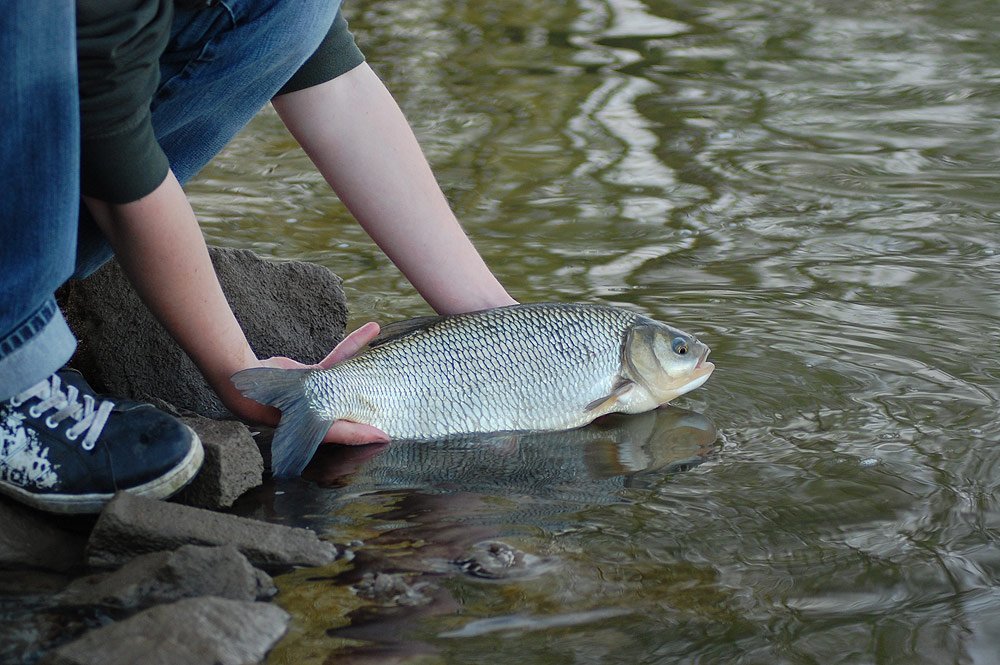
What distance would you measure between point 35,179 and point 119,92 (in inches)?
8.0

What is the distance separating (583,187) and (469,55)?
2774mm

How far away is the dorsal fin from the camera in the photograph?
2.86 meters

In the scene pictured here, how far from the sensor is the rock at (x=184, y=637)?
175 centimetres

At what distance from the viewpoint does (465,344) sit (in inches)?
111

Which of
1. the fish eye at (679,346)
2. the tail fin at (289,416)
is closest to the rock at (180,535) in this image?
the tail fin at (289,416)

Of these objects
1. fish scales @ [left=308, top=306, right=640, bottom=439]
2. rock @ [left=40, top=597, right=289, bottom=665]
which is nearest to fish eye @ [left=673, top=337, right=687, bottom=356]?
fish scales @ [left=308, top=306, right=640, bottom=439]

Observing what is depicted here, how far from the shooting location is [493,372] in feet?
9.24

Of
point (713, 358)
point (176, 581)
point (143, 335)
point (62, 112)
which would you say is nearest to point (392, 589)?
point (176, 581)

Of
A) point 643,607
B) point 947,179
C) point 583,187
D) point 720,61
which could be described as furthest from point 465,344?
point 720,61

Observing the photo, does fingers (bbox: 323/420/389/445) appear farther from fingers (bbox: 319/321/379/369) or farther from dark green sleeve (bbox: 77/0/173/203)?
dark green sleeve (bbox: 77/0/173/203)

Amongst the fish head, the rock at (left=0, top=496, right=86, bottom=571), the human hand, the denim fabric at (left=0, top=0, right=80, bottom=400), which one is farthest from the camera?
the fish head

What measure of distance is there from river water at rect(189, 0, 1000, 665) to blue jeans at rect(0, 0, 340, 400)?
60 cm

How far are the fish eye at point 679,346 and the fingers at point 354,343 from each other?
689 mm

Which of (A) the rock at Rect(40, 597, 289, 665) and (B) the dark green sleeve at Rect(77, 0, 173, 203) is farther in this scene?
(B) the dark green sleeve at Rect(77, 0, 173, 203)
